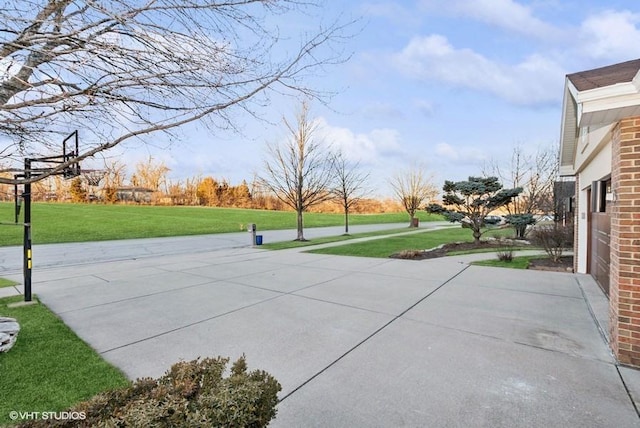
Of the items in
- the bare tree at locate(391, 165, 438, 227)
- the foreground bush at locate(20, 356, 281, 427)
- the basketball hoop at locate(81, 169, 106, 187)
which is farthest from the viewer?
the bare tree at locate(391, 165, 438, 227)

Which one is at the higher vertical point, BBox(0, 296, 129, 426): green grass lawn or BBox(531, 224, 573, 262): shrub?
BBox(531, 224, 573, 262): shrub

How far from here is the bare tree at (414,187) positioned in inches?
1162

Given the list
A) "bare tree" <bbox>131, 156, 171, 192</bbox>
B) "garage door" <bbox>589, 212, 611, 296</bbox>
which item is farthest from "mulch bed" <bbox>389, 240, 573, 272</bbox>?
"bare tree" <bbox>131, 156, 171, 192</bbox>

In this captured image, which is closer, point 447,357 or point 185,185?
point 447,357

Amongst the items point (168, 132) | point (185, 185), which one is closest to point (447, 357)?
point (168, 132)

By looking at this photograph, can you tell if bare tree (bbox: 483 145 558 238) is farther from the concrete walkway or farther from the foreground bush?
the foreground bush

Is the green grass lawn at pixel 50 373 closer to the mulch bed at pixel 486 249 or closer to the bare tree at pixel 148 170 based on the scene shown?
the bare tree at pixel 148 170

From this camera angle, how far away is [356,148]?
1961cm

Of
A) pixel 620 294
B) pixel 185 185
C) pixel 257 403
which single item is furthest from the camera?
pixel 185 185

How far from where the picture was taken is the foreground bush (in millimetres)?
1430

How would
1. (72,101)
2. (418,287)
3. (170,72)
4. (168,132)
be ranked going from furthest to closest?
(418,287)
(168,132)
(170,72)
(72,101)

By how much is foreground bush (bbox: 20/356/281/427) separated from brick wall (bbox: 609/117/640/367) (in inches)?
152

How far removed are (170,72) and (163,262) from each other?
9.83 meters

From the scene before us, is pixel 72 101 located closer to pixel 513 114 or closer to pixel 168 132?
pixel 168 132
